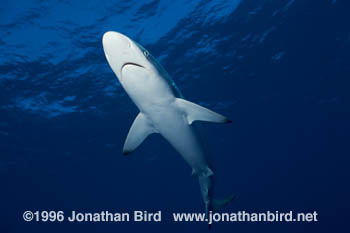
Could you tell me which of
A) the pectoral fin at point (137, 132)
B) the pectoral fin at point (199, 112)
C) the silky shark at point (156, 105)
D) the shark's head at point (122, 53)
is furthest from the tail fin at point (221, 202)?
the shark's head at point (122, 53)

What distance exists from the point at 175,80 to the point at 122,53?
1310cm

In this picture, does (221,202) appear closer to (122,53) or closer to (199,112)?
(199,112)

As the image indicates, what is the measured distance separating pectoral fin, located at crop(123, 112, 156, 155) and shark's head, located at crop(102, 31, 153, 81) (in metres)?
1.37

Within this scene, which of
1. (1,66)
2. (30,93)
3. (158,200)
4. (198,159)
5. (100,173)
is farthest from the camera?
(158,200)

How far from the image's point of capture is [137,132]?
15.0 feet

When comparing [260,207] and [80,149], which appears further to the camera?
[260,207]

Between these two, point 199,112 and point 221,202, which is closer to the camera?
point 199,112

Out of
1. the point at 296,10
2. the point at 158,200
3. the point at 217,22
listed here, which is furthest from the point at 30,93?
the point at 158,200

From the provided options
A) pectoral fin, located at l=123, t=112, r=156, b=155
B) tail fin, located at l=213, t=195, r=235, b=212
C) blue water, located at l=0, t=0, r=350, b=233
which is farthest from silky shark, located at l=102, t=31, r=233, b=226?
blue water, located at l=0, t=0, r=350, b=233

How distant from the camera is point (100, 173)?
33.0 metres

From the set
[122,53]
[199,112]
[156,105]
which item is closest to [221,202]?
[199,112]

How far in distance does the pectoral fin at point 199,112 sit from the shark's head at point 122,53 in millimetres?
948

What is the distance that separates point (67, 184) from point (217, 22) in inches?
1282

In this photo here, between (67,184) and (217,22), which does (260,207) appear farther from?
(217,22)
